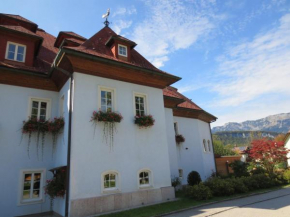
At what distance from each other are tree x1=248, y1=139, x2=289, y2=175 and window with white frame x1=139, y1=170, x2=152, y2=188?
11537 mm

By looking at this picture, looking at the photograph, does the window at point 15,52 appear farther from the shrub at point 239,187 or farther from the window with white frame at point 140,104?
the shrub at point 239,187

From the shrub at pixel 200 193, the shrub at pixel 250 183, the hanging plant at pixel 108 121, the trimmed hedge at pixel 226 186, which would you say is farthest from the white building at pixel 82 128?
the shrub at pixel 250 183

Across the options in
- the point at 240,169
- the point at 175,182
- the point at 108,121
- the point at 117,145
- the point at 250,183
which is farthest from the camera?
the point at 240,169

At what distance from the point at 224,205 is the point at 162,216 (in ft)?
10.4

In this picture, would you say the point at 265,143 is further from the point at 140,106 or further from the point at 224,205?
the point at 140,106

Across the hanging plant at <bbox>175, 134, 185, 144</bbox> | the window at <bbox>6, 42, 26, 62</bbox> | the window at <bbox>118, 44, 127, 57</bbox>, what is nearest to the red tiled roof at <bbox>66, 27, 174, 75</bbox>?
the window at <bbox>118, 44, 127, 57</bbox>

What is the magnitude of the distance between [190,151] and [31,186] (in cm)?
1107

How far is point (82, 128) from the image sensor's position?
9.57 m

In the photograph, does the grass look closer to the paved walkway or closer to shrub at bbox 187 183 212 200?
shrub at bbox 187 183 212 200

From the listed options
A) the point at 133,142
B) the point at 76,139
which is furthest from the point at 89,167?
the point at 133,142

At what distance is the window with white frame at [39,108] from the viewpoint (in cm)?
1124

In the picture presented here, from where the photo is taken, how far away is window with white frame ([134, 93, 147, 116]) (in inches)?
460

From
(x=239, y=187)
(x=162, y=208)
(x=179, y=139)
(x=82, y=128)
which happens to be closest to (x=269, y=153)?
(x=239, y=187)

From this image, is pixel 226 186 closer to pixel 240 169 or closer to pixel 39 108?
pixel 240 169
